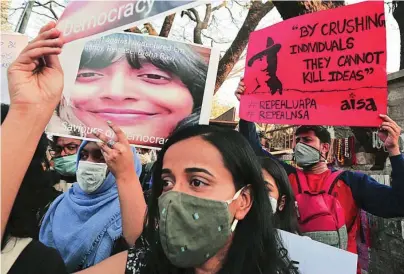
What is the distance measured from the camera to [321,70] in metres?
2.25

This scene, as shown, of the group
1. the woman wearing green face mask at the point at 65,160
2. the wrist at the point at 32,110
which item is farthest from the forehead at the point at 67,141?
the wrist at the point at 32,110

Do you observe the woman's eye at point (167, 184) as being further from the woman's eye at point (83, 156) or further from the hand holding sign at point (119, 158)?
the woman's eye at point (83, 156)

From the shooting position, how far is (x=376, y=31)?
2105mm

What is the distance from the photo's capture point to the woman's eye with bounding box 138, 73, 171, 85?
7.33ft

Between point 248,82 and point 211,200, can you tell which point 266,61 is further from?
point 211,200

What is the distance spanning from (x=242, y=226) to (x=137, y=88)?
1.13m

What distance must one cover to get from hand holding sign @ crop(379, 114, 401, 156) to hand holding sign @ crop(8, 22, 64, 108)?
5.64 feet

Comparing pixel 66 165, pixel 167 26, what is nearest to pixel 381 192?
pixel 66 165

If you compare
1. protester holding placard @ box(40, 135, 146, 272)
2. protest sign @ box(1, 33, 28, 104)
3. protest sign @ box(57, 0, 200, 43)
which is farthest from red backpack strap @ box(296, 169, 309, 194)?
protest sign @ box(1, 33, 28, 104)

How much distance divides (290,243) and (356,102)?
2.97 ft

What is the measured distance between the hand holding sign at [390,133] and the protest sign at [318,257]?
906 millimetres

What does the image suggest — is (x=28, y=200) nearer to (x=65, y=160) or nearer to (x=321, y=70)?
(x=321, y=70)

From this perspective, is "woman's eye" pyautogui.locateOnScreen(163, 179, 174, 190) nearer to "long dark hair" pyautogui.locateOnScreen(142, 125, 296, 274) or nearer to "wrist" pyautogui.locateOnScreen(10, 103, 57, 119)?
"long dark hair" pyautogui.locateOnScreen(142, 125, 296, 274)

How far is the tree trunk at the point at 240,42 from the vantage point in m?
8.89
